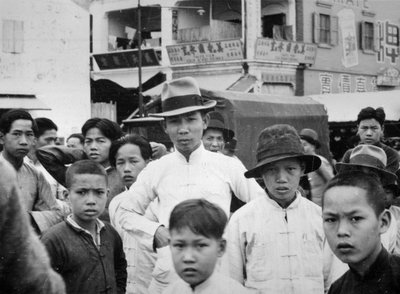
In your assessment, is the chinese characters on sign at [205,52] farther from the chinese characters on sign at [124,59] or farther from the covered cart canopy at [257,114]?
the covered cart canopy at [257,114]

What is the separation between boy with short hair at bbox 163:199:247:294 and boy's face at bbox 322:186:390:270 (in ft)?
1.85

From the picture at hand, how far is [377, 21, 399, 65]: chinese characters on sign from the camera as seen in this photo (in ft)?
93.5

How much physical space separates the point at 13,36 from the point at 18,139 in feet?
56.9

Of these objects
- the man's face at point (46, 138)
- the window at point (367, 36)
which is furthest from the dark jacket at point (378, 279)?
the window at point (367, 36)

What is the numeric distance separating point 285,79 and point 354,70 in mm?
4952

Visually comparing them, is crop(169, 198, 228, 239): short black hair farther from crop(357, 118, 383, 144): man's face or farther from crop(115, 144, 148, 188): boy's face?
crop(357, 118, 383, 144): man's face

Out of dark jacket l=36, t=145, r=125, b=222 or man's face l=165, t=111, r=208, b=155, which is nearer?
man's face l=165, t=111, r=208, b=155

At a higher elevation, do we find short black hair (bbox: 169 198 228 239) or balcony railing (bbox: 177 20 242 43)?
balcony railing (bbox: 177 20 242 43)

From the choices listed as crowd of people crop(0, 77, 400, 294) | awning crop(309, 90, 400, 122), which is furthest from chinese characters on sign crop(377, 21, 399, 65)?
crowd of people crop(0, 77, 400, 294)

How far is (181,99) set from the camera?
3.84 meters

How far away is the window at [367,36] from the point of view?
2766 centimetres

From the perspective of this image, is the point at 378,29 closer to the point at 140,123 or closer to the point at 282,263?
the point at 140,123

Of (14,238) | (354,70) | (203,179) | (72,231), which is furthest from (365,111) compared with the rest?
(354,70)

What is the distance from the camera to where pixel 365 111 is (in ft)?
22.8
